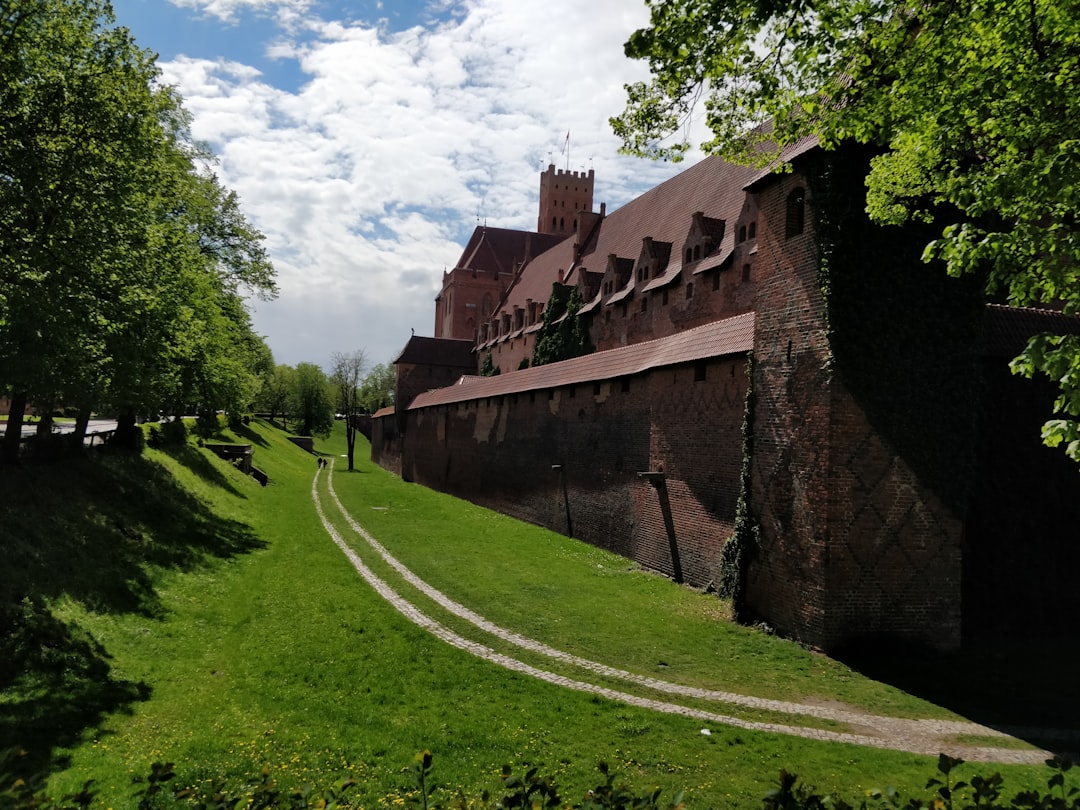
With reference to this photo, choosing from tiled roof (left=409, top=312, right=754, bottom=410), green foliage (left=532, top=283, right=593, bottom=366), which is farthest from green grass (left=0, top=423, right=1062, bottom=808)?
green foliage (left=532, top=283, right=593, bottom=366)

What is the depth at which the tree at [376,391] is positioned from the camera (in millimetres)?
88312

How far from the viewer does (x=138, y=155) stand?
482 inches

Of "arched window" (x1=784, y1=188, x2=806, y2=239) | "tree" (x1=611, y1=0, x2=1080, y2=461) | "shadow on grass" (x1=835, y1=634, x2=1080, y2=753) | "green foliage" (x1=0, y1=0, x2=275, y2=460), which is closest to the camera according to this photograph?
"tree" (x1=611, y1=0, x2=1080, y2=461)

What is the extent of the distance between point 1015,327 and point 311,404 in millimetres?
71499

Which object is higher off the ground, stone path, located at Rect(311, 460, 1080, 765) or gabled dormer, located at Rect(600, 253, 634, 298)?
gabled dormer, located at Rect(600, 253, 634, 298)

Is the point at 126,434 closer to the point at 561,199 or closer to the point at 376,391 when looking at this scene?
the point at 561,199

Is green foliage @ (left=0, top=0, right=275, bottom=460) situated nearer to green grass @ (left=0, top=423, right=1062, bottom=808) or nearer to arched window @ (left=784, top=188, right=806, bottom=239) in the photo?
green grass @ (left=0, top=423, right=1062, bottom=808)

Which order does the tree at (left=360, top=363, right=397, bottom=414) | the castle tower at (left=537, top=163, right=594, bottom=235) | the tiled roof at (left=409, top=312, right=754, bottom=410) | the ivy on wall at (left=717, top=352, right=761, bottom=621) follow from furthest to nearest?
1. the tree at (left=360, top=363, right=397, bottom=414)
2. the castle tower at (left=537, top=163, right=594, bottom=235)
3. the tiled roof at (left=409, top=312, right=754, bottom=410)
4. the ivy on wall at (left=717, top=352, right=761, bottom=621)

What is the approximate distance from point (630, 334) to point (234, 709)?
2271 centimetres

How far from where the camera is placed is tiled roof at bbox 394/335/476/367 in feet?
161

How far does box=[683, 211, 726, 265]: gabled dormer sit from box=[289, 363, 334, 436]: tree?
193ft

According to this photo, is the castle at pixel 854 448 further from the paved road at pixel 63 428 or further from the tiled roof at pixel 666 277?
the paved road at pixel 63 428

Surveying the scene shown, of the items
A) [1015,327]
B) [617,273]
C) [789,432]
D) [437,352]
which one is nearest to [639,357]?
[789,432]

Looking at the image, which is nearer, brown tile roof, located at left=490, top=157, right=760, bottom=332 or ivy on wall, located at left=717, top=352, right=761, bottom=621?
ivy on wall, located at left=717, top=352, right=761, bottom=621
